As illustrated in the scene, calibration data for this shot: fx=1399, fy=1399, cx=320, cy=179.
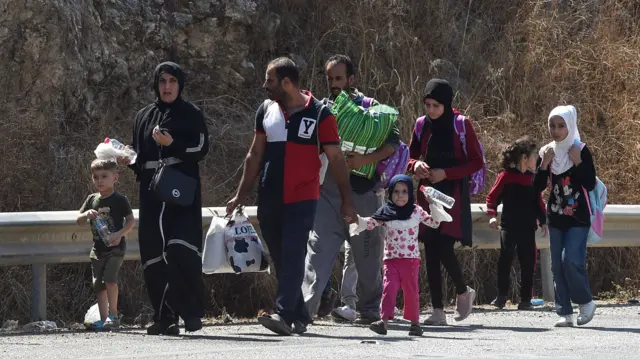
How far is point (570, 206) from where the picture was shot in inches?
403

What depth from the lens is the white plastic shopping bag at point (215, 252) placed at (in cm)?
950

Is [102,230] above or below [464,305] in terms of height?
above

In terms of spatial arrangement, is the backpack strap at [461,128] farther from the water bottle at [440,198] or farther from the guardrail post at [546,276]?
the guardrail post at [546,276]

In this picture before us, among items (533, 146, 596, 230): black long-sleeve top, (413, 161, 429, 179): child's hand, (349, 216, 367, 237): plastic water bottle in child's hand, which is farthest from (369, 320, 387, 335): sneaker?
(533, 146, 596, 230): black long-sleeve top

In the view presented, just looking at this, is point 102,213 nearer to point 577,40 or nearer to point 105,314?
point 105,314

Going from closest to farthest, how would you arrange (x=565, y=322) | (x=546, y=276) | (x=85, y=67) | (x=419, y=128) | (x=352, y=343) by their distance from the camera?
(x=352, y=343)
(x=565, y=322)
(x=419, y=128)
(x=546, y=276)
(x=85, y=67)

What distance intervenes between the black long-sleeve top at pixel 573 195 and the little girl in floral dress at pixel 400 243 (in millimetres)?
1239

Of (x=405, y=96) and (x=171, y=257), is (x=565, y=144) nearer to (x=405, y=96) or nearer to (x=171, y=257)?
(x=171, y=257)

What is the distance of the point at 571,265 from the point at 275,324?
2.56 metres

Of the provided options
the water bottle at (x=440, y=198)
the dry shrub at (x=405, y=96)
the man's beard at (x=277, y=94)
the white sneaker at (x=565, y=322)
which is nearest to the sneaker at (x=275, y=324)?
the man's beard at (x=277, y=94)

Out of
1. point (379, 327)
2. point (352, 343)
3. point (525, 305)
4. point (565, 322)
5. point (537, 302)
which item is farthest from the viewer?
point (537, 302)

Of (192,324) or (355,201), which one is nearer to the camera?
(192,324)

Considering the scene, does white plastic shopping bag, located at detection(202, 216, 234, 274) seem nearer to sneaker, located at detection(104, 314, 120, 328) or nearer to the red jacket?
sneaker, located at detection(104, 314, 120, 328)

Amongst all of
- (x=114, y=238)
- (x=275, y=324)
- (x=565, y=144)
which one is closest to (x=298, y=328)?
(x=275, y=324)
